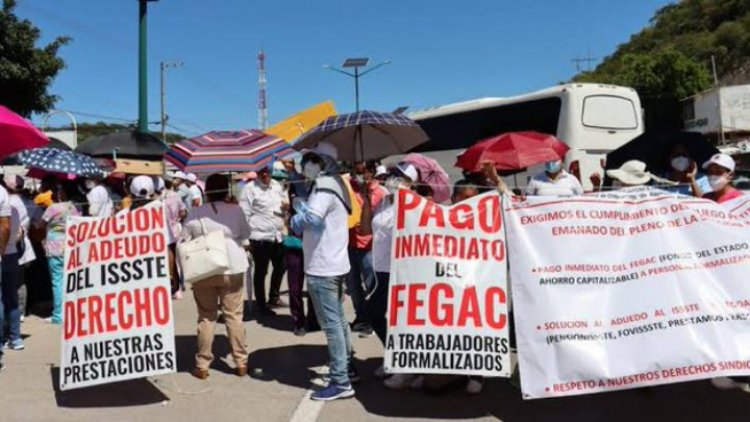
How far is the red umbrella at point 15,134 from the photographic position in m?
5.70

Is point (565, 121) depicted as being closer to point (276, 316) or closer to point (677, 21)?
point (276, 316)

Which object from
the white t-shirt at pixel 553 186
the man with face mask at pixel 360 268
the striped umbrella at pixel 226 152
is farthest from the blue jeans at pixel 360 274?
the white t-shirt at pixel 553 186

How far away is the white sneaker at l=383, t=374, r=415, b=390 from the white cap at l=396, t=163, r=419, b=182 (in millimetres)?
1575

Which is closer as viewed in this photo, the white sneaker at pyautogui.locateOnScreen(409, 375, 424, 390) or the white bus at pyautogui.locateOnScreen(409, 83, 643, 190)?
the white sneaker at pyautogui.locateOnScreen(409, 375, 424, 390)

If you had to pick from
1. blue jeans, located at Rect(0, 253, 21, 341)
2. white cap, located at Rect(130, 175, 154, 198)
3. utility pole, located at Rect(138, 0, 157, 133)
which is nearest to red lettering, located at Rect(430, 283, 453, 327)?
white cap, located at Rect(130, 175, 154, 198)

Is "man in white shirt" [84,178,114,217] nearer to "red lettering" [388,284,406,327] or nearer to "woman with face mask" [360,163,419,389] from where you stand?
"woman with face mask" [360,163,419,389]

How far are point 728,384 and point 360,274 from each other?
145 inches

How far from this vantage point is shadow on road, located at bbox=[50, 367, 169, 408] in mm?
5062

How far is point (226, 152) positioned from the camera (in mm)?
5684

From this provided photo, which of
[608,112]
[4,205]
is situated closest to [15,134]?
[4,205]

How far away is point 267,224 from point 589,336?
4.49 meters

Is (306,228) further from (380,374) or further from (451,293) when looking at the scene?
(380,374)

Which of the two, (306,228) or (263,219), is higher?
(263,219)

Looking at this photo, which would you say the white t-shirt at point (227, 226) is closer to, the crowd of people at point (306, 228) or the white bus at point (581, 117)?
the crowd of people at point (306, 228)
